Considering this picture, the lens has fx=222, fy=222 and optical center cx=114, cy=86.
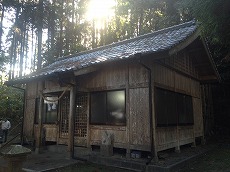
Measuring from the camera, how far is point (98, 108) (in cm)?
1035

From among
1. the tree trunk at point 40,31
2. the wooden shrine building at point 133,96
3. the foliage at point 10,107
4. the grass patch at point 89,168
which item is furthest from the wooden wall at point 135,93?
the tree trunk at point 40,31

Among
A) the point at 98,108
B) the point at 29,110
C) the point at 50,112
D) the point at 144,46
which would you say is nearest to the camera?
the point at 144,46

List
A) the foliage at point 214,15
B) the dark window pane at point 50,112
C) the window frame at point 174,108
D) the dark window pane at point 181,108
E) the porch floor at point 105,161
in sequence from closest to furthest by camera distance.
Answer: the foliage at point 214,15, the porch floor at point 105,161, the window frame at point 174,108, the dark window pane at point 181,108, the dark window pane at point 50,112

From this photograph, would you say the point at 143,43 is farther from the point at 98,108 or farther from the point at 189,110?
the point at 189,110

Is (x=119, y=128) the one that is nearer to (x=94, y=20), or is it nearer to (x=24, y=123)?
(x=24, y=123)

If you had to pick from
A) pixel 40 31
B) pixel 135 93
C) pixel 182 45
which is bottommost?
pixel 135 93

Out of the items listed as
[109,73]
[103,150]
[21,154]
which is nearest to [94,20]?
[109,73]

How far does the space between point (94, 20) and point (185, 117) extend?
76.1 ft

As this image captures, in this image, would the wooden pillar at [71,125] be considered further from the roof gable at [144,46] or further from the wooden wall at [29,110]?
the wooden wall at [29,110]

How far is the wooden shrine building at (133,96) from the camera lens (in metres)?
8.74

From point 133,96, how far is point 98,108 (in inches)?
80.3

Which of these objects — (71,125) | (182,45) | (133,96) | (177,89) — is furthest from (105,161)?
(182,45)

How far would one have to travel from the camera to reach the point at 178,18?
22125mm

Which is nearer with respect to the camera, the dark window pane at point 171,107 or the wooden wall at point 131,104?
the wooden wall at point 131,104
